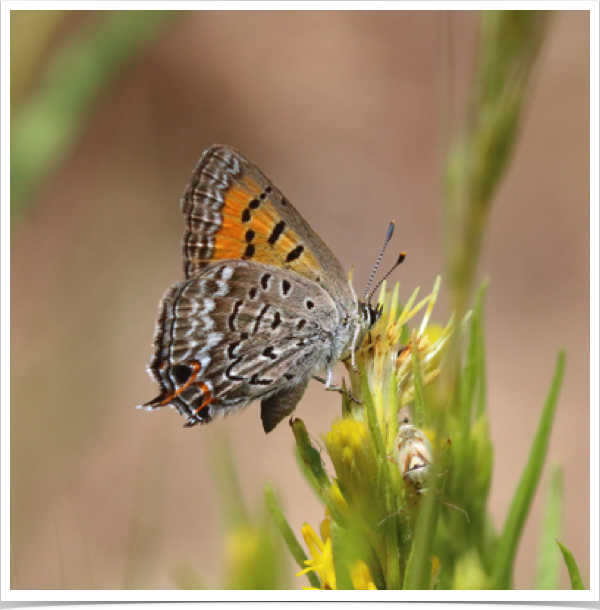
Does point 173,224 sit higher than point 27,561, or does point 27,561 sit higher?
point 173,224

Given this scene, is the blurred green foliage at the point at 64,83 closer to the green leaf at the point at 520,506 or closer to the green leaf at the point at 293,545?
the green leaf at the point at 293,545

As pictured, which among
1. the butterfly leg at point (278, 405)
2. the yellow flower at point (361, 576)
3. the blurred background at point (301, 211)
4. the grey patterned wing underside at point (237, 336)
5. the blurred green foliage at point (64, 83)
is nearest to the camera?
the yellow flower at point (361, 576)

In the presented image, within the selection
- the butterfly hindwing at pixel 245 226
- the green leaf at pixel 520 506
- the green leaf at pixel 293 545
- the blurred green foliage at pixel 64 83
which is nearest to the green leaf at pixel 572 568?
the green leaf at pixel 520 506

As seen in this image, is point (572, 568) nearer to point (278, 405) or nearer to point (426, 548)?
point (426, 548)

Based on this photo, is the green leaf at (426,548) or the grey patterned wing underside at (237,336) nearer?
the green leaf at (426,548)
